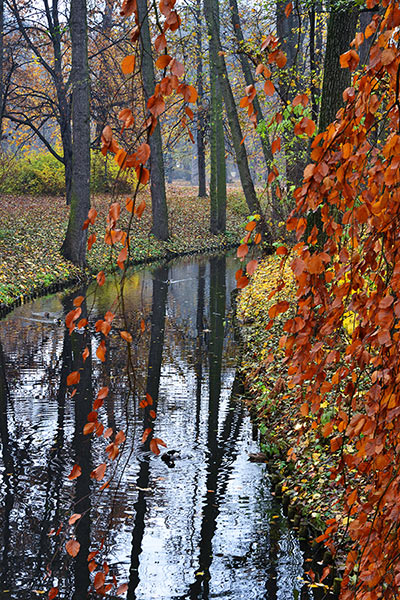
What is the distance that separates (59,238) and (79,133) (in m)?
4.16

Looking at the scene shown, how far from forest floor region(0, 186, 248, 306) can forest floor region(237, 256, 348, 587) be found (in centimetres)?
206

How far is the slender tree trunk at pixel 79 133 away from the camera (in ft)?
46.0

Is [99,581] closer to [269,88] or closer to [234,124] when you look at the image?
[269,88]

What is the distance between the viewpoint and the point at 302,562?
4262mm

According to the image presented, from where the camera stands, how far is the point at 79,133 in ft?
47.8

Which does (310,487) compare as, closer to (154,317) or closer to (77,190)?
(154,317)

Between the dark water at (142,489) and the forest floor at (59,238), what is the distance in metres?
1.71

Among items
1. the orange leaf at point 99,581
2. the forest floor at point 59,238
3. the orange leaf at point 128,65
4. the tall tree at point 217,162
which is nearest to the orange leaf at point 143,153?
the orange leaf at point 128,65

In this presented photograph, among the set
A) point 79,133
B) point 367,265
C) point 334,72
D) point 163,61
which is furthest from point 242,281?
point 79,133

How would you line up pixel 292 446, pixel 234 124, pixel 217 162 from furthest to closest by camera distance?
1. pixel 217 162
2. pixel 234 124
3. pixel 292 446

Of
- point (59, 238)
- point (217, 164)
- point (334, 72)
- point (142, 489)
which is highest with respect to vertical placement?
point (217, 164)

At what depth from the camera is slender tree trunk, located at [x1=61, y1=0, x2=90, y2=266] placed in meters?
14.0

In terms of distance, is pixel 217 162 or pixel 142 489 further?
pixel 217 162

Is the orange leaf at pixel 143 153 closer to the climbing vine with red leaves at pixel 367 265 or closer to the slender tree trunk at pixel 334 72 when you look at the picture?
the climbing vine with red leaves at pixel 367 265
